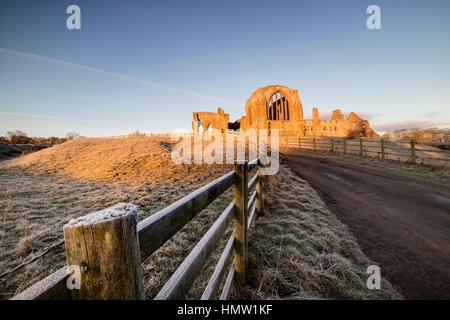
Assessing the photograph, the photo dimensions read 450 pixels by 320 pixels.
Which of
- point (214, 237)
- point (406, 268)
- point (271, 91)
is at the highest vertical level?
point (271, 91)

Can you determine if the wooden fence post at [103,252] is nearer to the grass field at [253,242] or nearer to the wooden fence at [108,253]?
the wooden fence at [108,253]

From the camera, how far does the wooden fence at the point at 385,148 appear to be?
10.3 metres

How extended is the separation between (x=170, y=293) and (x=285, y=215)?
4.09 meters

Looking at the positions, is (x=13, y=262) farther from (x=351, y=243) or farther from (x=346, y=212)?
(x=346, y=212)

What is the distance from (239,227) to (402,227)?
4190 millimetres

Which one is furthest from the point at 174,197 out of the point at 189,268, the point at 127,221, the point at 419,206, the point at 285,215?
the point at 419,206

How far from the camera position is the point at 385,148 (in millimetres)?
12609

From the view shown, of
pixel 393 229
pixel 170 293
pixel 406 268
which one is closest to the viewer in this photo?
pixel 170 293

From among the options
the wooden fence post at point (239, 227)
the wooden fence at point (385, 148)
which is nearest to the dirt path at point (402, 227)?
the wooden fence post at point (239, 227)

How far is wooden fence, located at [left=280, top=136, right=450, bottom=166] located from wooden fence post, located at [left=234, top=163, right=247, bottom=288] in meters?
9.51

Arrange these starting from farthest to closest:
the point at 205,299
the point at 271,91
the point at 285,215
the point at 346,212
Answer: the point at 271,91 → the point at 346,212 → the point at 285,215 → the point at 205,299

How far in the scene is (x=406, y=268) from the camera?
3.04 metres

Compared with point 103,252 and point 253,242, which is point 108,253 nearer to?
point 103,252

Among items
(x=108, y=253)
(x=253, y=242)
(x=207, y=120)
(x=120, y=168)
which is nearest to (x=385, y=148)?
(x=253, y=242)
